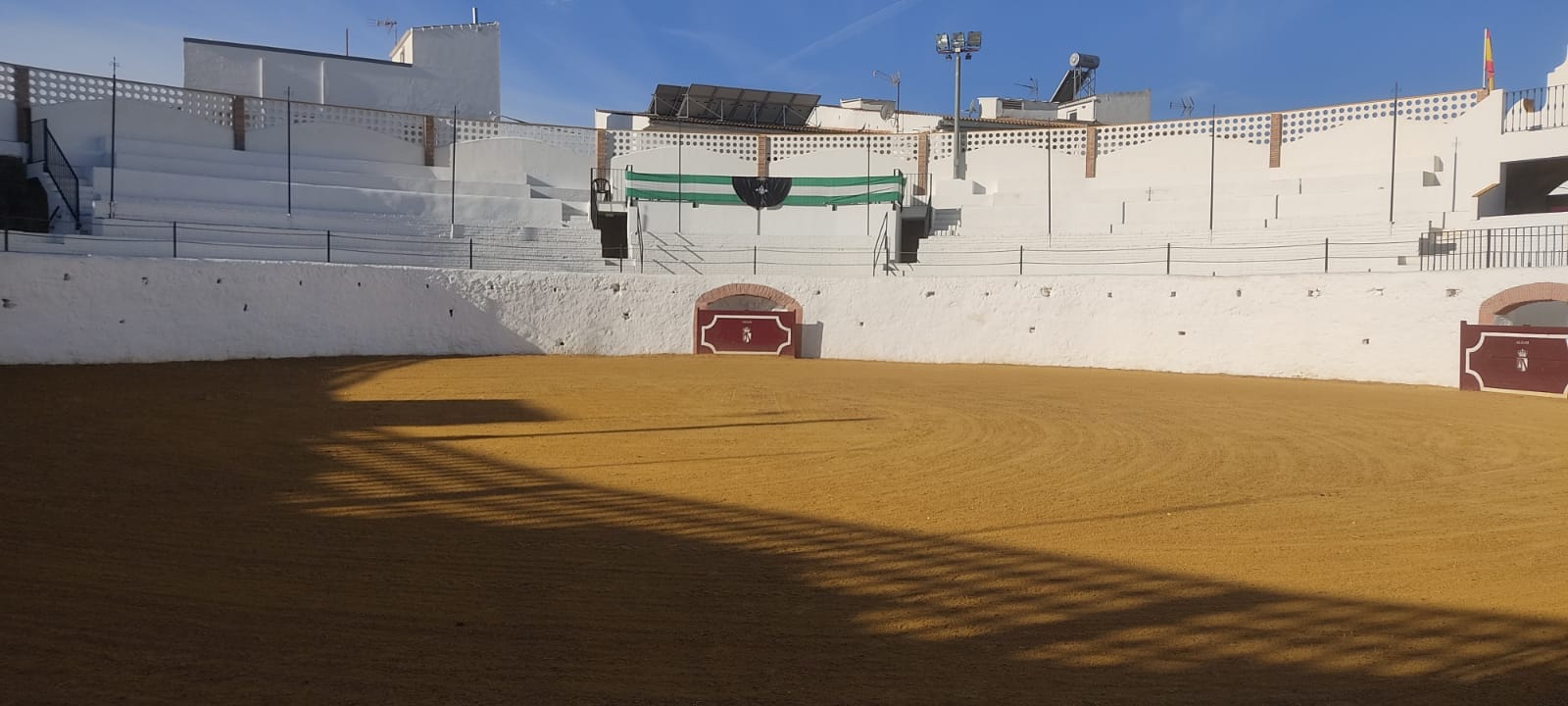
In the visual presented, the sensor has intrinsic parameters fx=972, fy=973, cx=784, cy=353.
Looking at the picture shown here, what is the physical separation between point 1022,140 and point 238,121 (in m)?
23.2

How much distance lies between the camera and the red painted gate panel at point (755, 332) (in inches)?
885

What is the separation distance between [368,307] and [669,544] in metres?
16.3

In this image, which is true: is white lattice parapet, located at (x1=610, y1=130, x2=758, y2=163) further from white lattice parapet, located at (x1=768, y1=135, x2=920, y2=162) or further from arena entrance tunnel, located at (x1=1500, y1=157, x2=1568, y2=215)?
arena entrance tunnel, located at (x1=1500, y1=157, x2=1568, y2=215)

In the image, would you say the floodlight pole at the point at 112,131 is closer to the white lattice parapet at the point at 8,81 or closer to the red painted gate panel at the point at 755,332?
the white lattice parapet at the point at 8,81

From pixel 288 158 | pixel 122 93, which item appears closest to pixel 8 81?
pixel 122 93

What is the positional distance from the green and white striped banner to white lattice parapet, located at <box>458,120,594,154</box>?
3293 mm

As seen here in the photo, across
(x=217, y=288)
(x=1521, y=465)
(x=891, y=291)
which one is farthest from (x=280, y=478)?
(x=891, y=291)

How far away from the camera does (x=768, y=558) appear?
6.07m

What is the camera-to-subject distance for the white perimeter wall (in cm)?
1736

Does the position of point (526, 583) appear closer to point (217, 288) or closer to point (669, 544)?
point (669, 544)

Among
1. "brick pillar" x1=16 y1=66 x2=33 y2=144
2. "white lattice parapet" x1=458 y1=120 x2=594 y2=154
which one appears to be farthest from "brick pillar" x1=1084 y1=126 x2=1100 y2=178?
"brick pillar" x1=16 y1=66 x2=33 y2=144

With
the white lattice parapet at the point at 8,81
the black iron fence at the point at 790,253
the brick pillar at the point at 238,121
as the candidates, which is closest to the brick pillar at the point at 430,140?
the brick pillar at the point at 238,121

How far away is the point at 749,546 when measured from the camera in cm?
634

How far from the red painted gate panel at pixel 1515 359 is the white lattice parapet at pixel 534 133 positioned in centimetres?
2412
